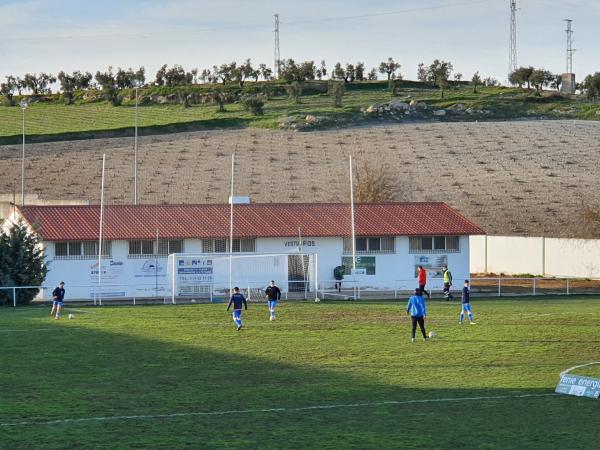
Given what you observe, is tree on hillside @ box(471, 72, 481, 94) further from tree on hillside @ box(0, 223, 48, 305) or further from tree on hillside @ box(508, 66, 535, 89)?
tree on hillside @ box(0, 223, 48, 305)

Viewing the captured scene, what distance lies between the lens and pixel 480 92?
162125mm

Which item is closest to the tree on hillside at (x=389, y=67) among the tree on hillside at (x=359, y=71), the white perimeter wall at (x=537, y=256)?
the tree on hillside at (x=359, y=71)

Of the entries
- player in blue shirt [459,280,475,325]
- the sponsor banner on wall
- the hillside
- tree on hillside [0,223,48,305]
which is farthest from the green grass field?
the hillside

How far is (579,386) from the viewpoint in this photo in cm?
2262

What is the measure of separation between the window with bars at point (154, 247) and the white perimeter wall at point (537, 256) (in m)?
24.6

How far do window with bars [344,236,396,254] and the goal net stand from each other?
4.89 m

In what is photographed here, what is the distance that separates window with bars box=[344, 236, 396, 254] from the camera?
59.8m

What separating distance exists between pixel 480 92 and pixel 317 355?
137 m

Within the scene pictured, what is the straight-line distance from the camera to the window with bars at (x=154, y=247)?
56.4 meters

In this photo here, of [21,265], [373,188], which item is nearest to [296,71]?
[373,188]

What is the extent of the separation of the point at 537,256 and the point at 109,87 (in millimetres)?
103894

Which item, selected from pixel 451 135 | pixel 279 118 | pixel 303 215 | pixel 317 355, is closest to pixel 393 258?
pixel 303 215

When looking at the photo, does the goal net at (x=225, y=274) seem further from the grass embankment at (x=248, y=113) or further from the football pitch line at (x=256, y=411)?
the grass embankment at (x=248, y=113)

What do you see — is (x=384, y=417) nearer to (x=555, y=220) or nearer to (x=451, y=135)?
(x=555, y=220)
